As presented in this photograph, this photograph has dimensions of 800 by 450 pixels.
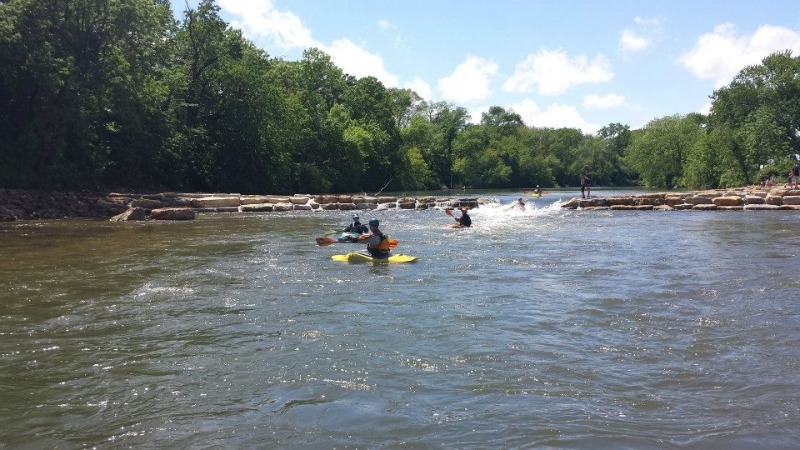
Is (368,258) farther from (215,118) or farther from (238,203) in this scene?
(215,118)

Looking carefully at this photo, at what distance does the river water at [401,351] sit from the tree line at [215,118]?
17.6 meters

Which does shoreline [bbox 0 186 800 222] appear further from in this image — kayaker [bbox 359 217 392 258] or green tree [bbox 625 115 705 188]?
green tree [bbox 625 115 705 188]

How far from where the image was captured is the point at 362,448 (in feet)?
15.4

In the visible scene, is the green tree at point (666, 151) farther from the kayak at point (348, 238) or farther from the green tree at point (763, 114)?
the kayak at point (348, 238)

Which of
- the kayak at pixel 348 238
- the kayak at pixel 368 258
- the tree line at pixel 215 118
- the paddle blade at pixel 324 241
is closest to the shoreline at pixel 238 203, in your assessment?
the tree line at pixel 215 118

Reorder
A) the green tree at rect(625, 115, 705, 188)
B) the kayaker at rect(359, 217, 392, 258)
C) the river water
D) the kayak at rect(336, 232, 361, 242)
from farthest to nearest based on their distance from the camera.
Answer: the green tree at rect(625, 115, 705, 188)
the kayak at rect(336, 232, 361, 242)
the kayaker at rect(359, 217, 392, 258)
the river water

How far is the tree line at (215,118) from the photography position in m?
29.6

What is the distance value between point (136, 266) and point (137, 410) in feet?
29.8

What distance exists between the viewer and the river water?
503 centimetres

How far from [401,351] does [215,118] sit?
139ft

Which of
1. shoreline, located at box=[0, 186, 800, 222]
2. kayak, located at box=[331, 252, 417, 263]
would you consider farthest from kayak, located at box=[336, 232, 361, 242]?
shoreline, located at box=[0, 186, 800, 222]

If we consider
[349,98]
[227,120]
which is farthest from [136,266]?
[349,98]

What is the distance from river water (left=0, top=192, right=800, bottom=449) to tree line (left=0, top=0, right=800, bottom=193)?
17.6 metres

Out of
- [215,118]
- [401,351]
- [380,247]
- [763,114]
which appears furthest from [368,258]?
[763,114]
